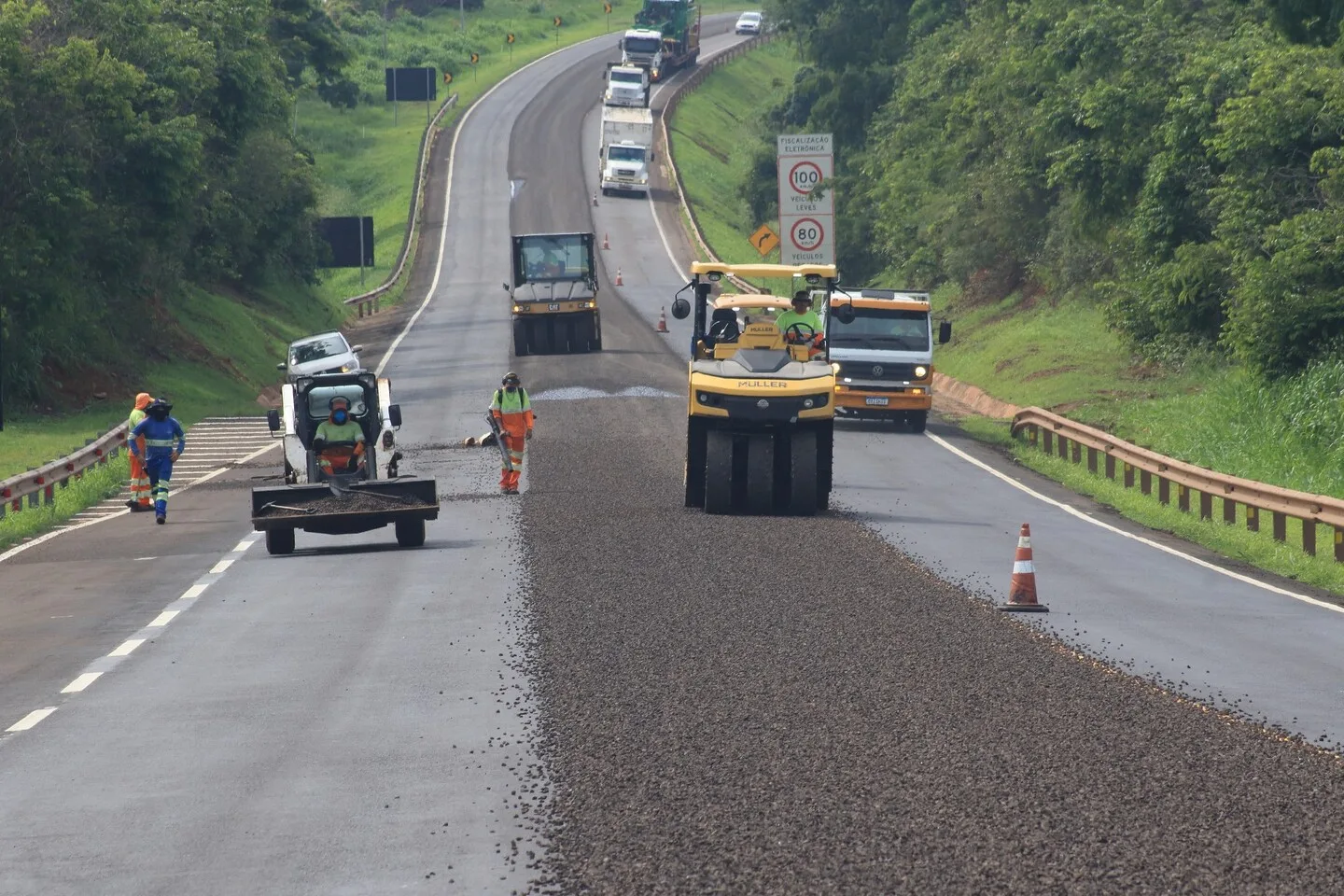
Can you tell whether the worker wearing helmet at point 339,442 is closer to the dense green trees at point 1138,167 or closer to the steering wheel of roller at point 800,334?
the steering wheel of roller at point 800,334

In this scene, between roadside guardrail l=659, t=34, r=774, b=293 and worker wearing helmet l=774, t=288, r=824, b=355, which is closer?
worker wearing helmet l=774, t=288, r=824, b=355

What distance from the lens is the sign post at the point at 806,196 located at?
138 feet

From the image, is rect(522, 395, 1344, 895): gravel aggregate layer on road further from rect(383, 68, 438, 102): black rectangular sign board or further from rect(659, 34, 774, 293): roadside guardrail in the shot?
rect(383, 68, 438, 102): black rectangular sign board

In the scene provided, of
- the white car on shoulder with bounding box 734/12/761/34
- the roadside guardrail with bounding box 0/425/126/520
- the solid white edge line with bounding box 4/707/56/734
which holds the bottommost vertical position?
the roadside guardrail with bounding box 0/425/126/520

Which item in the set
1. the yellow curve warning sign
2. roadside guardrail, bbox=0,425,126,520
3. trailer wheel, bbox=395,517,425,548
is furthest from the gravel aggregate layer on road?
the yellow curve warning sign

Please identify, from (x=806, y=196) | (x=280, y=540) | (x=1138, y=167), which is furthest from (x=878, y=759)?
(x=806, y=196)

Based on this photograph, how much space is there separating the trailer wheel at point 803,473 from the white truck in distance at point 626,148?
6424 cm

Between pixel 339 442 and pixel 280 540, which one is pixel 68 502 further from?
pixel 280 540

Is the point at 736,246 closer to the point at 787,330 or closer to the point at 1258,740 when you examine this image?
the point at 787,330

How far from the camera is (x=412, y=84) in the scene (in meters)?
102

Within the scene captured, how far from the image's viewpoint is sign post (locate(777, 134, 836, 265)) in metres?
42.0

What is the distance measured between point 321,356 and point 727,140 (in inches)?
2613

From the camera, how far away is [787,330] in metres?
21.7

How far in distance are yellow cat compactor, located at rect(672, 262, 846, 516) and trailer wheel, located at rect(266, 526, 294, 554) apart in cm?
471
